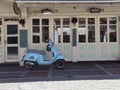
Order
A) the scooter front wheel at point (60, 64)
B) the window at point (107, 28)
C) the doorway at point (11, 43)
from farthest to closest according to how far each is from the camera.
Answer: the window at point (107, 28) < the doorway at point (11, 43) < the scooter front wheel at point (60, 64)

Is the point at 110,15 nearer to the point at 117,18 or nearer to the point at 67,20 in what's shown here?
the point at 117,18

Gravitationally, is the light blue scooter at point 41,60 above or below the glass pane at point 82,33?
below

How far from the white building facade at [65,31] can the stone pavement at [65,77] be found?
4.50 feet

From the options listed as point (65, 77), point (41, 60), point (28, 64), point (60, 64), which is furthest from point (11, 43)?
point (65, 77)

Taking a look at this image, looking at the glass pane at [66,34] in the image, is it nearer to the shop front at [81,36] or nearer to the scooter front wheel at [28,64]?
the shop front at [81,36]

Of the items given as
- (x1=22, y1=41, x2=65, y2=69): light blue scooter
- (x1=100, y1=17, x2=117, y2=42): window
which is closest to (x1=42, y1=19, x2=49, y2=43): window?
(x1=22, y1=41, x2=65, y2=69): light blue scooter

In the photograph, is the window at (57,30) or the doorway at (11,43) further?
the window at (57,30)

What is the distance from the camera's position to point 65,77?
13719mm

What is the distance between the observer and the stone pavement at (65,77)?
38.0ft

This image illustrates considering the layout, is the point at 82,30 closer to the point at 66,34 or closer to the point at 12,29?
the point at 66,34

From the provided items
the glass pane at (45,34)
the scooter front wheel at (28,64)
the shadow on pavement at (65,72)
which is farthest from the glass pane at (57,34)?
the scooter front wheel at (28,64)

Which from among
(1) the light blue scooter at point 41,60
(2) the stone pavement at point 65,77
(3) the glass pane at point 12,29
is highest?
(3) the glass pane at point 12,29

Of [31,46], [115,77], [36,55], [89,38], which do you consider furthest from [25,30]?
[115,77]

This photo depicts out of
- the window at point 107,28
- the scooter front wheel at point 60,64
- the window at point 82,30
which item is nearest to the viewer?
the scooter front wheel at point 60,64
